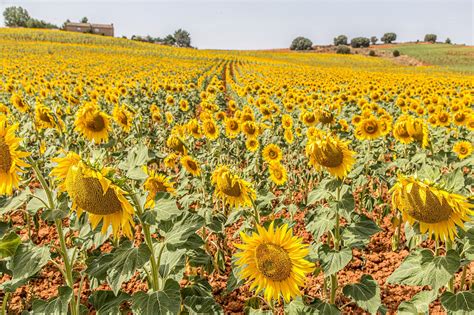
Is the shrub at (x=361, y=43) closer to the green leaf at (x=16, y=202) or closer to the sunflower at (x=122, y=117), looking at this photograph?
the sunflower at (x=122, y=117)

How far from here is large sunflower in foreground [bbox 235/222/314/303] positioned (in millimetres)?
1812

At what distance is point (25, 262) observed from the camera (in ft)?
6.01

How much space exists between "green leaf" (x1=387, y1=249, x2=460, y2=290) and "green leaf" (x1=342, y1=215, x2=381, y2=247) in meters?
0.32

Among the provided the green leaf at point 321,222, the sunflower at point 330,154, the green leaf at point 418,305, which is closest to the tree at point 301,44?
the sunflower at point 330,154

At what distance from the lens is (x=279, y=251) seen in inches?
72.5

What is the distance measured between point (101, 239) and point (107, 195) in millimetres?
429

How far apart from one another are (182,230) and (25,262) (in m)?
0.87

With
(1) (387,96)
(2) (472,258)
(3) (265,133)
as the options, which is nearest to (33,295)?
(2) (472,258)

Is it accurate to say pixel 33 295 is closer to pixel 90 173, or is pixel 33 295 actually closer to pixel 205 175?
pixel 205 175

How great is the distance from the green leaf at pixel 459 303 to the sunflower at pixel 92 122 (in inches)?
130

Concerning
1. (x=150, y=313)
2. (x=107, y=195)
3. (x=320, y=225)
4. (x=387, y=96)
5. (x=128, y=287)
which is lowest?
(x=128, y=287)

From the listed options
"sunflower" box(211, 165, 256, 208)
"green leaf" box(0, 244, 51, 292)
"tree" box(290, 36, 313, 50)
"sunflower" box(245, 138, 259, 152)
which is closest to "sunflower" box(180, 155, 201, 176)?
"sunflower" box(211, 165, 256, 208)

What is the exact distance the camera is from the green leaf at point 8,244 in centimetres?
189

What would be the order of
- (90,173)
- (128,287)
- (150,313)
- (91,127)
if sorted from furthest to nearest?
(91,127) → (128,287) → (150,313) → (90,173)
